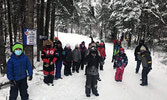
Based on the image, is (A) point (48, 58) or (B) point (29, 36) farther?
(B) point (29, 36)

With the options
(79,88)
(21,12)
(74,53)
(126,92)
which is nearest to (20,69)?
(79,88)

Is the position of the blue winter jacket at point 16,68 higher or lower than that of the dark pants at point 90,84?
higher

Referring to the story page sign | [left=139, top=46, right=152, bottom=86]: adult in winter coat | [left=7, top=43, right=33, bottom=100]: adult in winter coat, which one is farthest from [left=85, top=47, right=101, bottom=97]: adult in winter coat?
[left=139, top=46, right=152, bottom=86]: adult in winter coat

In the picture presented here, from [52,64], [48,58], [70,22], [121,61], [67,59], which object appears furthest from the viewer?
[70,22]

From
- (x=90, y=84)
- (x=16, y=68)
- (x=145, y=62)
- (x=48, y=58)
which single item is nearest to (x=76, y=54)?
(x=48, y=58)

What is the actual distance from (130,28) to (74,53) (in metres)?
13.8

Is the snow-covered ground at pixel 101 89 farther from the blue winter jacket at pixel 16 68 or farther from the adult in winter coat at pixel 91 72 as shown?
the blue winter jacket at pixel 16 68

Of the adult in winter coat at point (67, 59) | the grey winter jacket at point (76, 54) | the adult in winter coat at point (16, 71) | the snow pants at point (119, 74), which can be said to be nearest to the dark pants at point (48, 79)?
the adult in winter coat at point (67, 59)

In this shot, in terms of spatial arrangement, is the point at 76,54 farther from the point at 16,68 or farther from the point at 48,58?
the point at 16,68

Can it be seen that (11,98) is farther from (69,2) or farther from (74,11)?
(74,11)

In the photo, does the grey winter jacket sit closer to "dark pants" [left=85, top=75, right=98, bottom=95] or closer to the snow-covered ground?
the snow-covered ground

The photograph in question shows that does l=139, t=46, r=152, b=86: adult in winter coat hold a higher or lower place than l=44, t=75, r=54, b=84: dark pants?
higher

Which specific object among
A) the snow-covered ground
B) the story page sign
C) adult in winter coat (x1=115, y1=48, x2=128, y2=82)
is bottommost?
the snow-covered ground

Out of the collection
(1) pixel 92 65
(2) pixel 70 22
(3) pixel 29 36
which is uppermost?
(2) pixel 70 22
